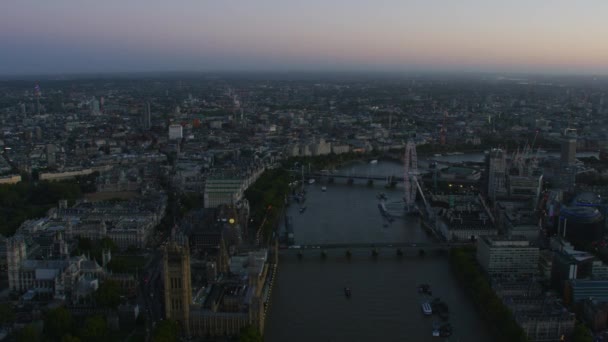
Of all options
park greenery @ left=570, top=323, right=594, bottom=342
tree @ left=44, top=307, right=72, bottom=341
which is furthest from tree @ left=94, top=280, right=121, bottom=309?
park greenery @ left=570, top=323, right=594, bottom=342

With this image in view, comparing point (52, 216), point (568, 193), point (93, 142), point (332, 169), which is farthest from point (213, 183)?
point (93, 142)

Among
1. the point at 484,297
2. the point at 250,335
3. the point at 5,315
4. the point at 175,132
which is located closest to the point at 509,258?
the point at 484,297

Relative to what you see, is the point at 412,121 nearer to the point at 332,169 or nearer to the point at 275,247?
the point at 332,169

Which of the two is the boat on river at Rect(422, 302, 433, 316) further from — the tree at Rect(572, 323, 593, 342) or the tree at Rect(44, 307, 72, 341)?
the tree at Rect(44, 307, 72, 341)

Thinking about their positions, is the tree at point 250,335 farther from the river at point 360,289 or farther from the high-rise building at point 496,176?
the high-rise building at point 496,176

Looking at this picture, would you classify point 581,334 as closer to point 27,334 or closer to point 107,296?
point 107,296

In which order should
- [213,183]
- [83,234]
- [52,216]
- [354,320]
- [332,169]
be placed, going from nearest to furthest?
[354,320], [83,234], [52,216], [213,183], [332,169]
